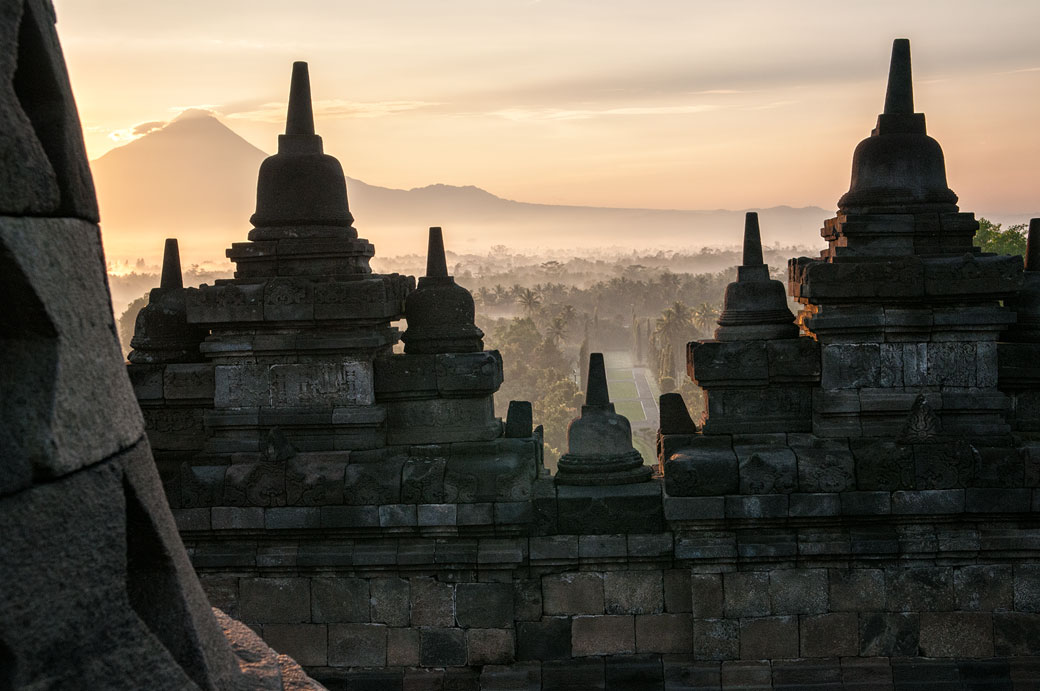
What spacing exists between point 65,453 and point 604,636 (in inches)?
224

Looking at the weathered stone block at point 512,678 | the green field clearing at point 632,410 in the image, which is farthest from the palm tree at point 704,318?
the weathered stone block at point 512,678

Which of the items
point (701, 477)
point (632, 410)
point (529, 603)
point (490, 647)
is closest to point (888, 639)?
point (701, 477)

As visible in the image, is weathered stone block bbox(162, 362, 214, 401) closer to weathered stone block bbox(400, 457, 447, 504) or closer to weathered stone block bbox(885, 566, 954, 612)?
weathered stone block bbox(400, 457, 447, 504)

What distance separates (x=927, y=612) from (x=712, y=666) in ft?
5.15

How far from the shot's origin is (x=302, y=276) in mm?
7980

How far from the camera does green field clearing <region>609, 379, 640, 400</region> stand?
97.1 m

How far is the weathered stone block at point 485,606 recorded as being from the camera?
7.55 metres

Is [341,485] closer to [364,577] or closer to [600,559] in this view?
[364,577]

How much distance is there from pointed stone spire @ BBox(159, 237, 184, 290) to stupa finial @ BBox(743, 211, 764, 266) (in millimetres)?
4584

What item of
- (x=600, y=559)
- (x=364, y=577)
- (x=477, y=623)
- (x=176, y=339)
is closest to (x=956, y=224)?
(x=600, y=559)

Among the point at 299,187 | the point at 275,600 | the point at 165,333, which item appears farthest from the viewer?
the point at 165,333

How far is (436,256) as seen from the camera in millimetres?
8492

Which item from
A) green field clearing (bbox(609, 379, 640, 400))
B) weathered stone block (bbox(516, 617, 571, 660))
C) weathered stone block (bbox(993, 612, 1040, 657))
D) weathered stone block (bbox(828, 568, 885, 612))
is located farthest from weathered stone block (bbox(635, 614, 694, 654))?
green field clearing (bbox(609, 379, 640, 400))

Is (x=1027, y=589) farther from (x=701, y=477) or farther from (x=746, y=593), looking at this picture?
(x=701, y=477)
